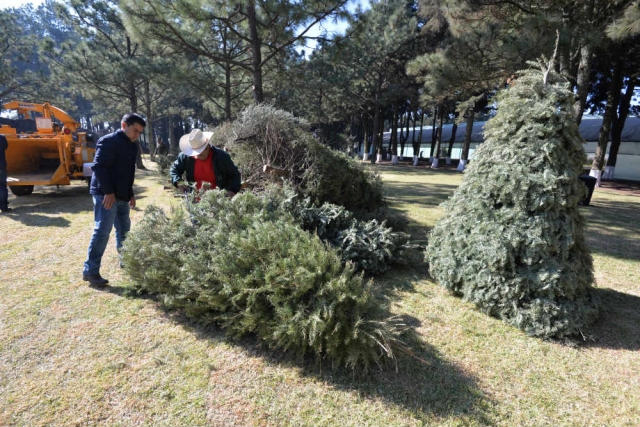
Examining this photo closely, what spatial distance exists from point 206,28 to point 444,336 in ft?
29.0

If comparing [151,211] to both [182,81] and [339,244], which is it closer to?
[339,244]

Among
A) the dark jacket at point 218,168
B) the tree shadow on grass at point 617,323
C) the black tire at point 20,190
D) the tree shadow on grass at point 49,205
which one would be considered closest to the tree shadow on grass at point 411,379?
the tree shadow on grass at point 617,323

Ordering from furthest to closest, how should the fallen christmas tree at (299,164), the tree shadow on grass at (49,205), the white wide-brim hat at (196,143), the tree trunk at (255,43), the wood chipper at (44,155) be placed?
the tree trunk at (255,43) < the wood chipper at (44,155) < the tree shadow on grass at (49,205) < the fallen christmas tree at (299,164) < the white wide-brim hat at (196,143)

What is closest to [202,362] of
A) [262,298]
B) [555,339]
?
[262,298]

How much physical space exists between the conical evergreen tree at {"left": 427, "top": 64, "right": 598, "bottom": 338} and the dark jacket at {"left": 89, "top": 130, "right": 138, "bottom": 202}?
149 inches

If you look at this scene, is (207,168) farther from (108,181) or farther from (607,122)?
(607,122)

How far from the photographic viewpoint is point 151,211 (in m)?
3.34

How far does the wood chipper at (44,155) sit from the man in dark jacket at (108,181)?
5644 mm

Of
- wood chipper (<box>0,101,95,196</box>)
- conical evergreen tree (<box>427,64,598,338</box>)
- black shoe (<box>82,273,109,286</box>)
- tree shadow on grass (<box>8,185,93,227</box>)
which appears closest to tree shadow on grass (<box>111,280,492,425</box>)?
conical evergreen tree (<box>427,64,598,338</box>)

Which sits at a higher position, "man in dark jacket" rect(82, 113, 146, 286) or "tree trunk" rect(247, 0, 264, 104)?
"tree trunk" rect(247, 0, 264, 104)

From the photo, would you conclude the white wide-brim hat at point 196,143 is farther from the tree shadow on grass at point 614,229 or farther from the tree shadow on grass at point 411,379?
the tree shadow on grass at point 614,229

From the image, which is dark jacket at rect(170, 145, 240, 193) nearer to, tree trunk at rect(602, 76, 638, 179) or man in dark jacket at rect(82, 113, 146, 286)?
man in dark jacket at rect(82, 113, 146, 286)

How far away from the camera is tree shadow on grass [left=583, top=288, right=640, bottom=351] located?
2754mm

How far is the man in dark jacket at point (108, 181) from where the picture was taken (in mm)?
3420
